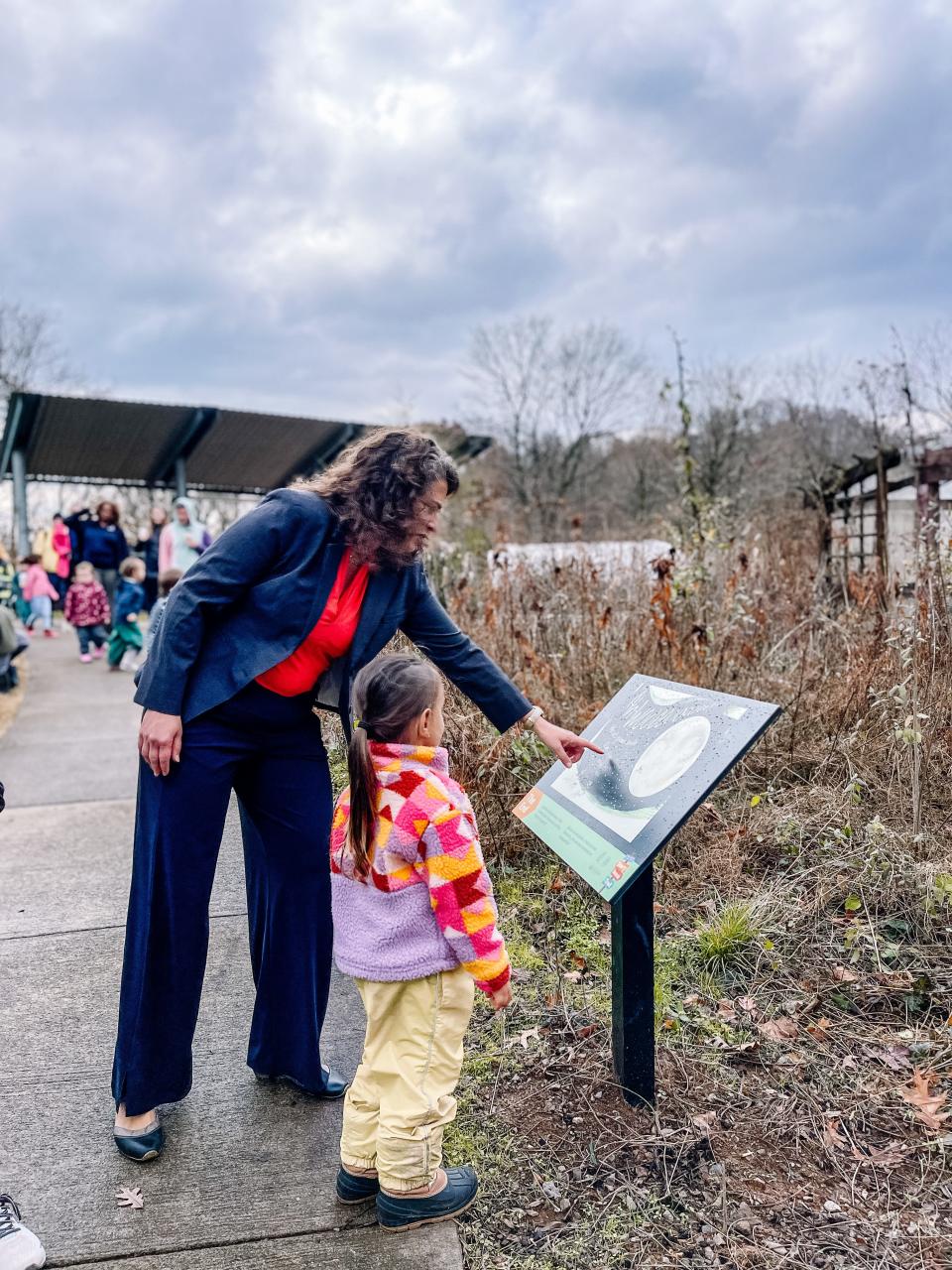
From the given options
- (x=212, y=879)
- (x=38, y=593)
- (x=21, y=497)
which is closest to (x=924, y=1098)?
(x=212, y=879)

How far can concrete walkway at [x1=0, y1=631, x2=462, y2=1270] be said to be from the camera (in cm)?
212

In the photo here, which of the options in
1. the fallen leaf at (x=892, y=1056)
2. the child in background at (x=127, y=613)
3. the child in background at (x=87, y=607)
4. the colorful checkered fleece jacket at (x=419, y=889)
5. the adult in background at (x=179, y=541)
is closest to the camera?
the colorful checkered fleece jacket at (x=419, y=889)

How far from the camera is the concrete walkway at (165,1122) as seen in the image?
2.12 m

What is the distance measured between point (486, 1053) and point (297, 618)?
5.02 ft

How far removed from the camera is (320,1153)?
7.97 feet

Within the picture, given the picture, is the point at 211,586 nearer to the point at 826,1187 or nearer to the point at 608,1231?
the point at 608,1231

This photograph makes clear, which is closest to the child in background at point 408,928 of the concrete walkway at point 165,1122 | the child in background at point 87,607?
the concrete walkway at point 165,1122

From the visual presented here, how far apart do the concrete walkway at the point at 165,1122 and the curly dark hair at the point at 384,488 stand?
157 centimetres

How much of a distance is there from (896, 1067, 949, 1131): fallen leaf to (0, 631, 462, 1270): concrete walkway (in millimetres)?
1346

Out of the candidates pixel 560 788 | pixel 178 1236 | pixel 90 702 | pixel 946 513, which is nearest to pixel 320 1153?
pixel 178 1236

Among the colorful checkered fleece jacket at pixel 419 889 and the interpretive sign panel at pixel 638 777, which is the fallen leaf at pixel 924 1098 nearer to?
the interpretive sign panel at pixel 638 777

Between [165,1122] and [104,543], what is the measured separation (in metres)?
10.6

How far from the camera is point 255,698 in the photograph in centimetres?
239

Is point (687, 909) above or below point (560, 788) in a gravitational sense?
below
